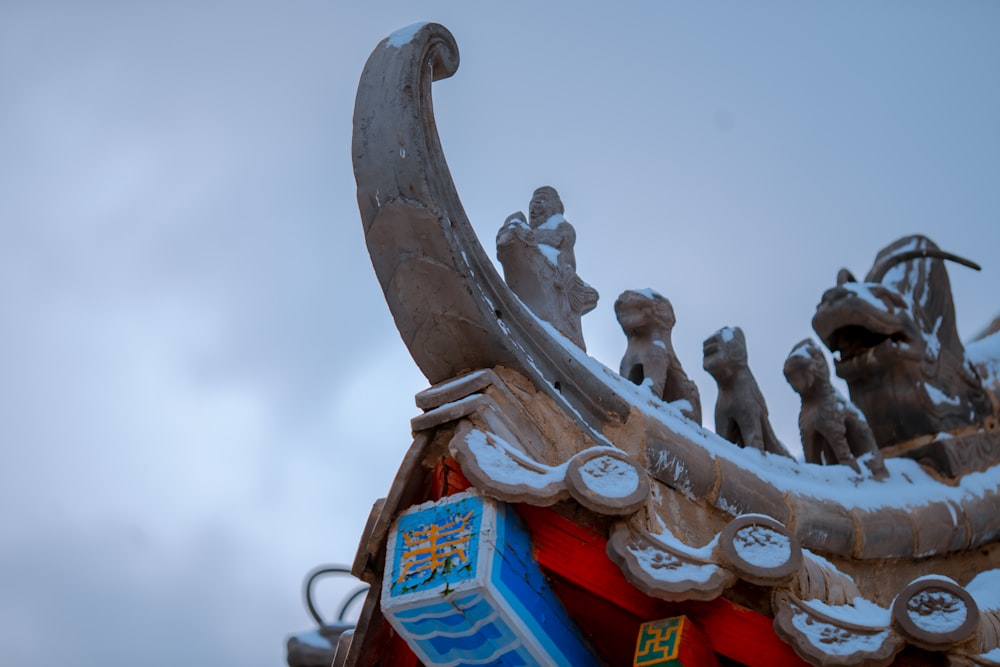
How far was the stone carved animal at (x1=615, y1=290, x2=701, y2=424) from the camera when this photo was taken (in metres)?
5.63

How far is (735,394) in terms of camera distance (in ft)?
19.5

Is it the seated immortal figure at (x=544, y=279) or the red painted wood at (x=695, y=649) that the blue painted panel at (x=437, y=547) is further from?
the seated immortal figure at (x=544, y=279)

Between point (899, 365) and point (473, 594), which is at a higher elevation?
point (473, 594)

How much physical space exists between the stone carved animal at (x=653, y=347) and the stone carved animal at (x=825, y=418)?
583mm

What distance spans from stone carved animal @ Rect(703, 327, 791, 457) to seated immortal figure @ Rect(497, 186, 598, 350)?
711 mm

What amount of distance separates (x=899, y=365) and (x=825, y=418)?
730 mm

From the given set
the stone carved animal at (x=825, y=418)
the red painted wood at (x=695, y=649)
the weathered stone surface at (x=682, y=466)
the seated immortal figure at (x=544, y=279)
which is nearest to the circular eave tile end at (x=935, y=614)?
the red painted wood at (x=695, y=649)

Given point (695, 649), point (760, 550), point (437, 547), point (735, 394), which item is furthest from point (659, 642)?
point (735, 394)

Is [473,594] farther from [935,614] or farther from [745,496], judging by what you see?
[745,496]

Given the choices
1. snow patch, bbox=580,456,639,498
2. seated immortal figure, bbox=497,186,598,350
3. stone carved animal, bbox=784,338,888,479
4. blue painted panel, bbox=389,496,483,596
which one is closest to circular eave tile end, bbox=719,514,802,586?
snow patch, bbox=580,456,639,498

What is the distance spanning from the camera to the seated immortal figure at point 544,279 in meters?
5.33

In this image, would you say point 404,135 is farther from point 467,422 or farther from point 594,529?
point 594,529

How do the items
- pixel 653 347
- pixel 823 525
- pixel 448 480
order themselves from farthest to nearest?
pixel 653 347 → pixel 823 525 → pixel 448 480

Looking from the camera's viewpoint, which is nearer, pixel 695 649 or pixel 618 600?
pixel 695 649
